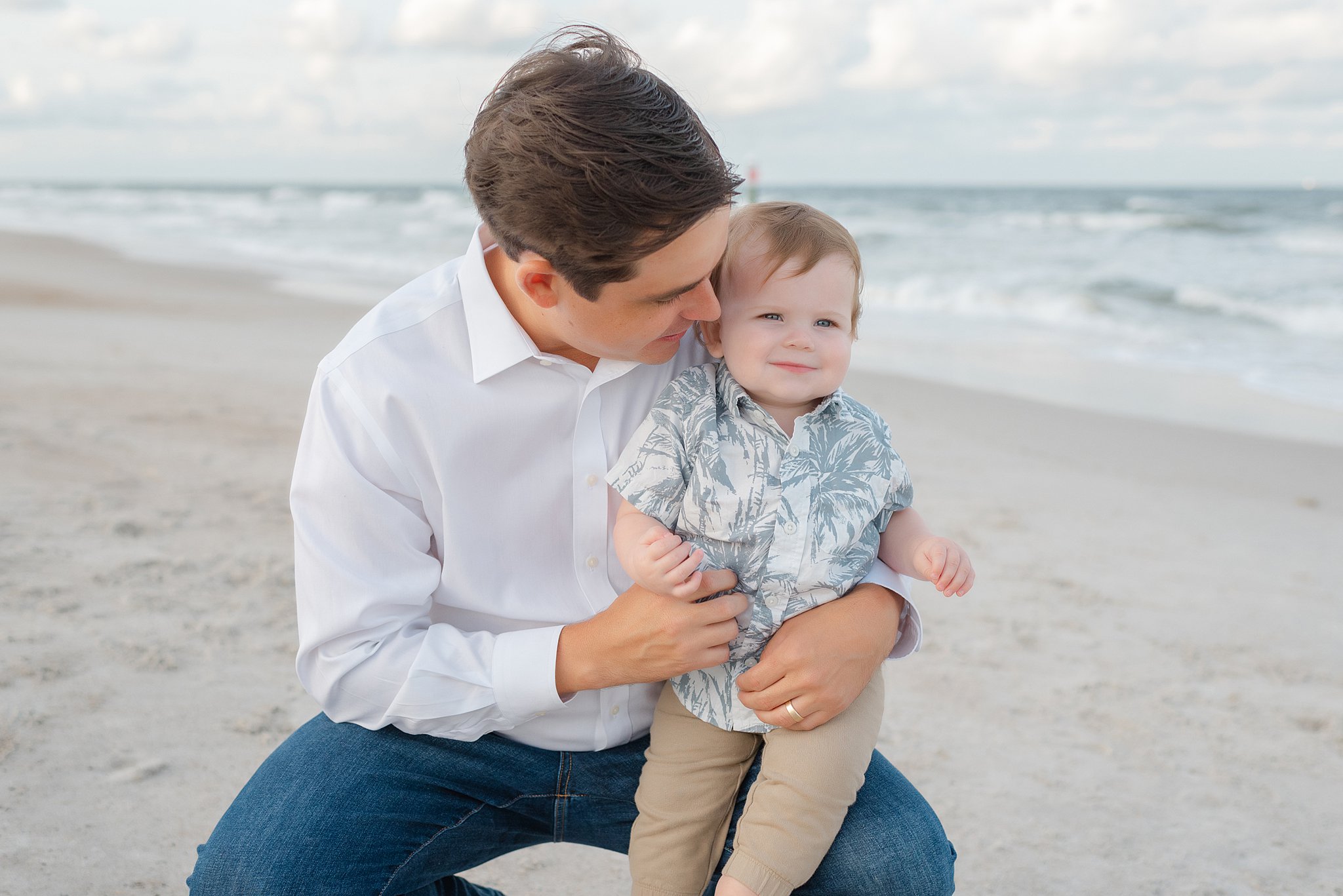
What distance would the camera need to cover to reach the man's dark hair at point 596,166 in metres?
1.65

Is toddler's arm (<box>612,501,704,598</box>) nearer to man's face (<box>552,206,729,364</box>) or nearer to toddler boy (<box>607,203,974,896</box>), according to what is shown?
toddler boy (<box>607,203,974,896</box>)

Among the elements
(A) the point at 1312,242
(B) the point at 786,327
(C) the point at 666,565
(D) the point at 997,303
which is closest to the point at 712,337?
(B) the point at 786,327

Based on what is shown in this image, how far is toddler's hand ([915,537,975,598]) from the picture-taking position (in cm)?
183

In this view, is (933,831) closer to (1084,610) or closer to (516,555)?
(516,555)

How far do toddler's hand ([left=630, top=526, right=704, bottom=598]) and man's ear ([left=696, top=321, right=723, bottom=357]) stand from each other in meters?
0.46

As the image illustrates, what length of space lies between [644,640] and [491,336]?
0.57 m

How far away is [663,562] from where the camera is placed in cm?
169

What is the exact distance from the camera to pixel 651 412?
190cm

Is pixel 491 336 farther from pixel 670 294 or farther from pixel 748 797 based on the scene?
pixel 748 797

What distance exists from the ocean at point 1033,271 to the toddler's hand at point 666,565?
235 inches

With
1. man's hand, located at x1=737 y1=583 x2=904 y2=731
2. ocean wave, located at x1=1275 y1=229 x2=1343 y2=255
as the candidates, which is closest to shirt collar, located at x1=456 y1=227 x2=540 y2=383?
man's hand, located at x1=737 y1=583 x2=904 y2=731

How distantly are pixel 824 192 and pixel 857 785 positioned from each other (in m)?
53.6

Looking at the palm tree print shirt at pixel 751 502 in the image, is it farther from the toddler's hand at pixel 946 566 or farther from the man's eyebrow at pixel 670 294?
the man's eyebrow at pixel 670 294

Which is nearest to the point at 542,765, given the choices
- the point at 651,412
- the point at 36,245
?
the point at 651,412
